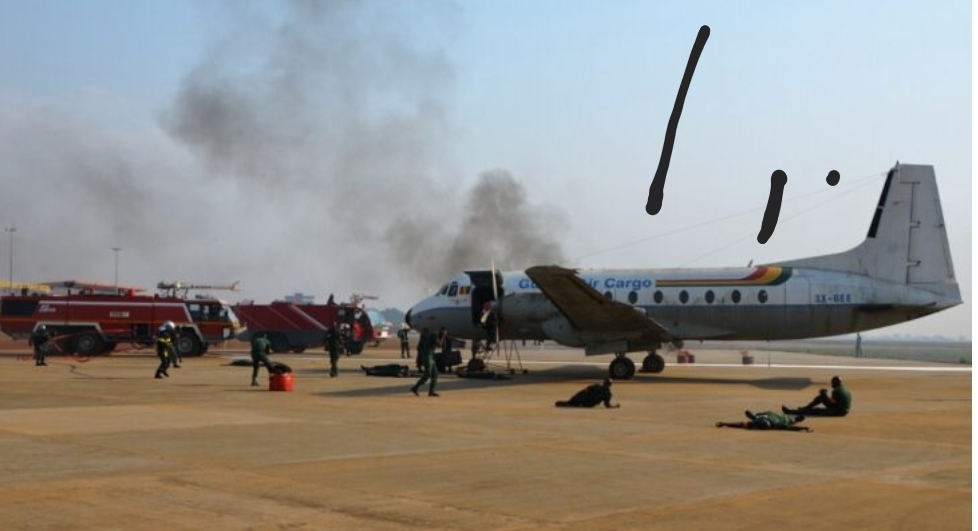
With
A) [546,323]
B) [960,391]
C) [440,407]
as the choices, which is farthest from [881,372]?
[440,407]

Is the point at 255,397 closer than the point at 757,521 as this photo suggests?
No

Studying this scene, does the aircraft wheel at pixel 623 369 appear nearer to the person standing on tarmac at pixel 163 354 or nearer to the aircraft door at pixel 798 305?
the aircraft door at pixel 798 305

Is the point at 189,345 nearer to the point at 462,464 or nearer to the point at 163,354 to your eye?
the point at 163,354

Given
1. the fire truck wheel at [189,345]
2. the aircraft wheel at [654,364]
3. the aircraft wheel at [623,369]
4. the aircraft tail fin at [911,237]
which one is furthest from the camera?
the fire truck wheel at [189,345]

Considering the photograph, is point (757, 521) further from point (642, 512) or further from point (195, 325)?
point (195, 325)

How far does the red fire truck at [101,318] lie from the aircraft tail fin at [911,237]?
111ft

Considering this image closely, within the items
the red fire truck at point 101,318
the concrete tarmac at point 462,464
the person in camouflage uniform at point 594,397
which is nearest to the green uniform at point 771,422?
the concrete tarmac at point 462,464

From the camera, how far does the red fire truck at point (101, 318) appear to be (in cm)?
5069

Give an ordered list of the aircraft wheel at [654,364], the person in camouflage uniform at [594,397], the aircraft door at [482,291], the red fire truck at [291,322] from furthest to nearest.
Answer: the red fire truck at [291,322]
the aircraft wheel at [654,364]
the aircraft door at [482,291]
the person in camouflage uniform at [594,397]

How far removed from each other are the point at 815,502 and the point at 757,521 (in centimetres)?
132

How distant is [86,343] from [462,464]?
140 ft

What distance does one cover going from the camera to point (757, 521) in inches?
378

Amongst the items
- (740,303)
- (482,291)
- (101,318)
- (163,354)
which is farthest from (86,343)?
(740,303)

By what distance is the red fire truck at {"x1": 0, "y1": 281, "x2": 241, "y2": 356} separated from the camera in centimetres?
5069
